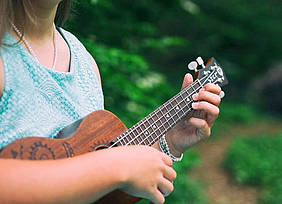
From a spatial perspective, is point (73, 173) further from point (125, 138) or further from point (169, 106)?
point (169, 106)

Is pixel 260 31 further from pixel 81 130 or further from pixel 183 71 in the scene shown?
pixel 81 130

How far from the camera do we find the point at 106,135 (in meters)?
1.34

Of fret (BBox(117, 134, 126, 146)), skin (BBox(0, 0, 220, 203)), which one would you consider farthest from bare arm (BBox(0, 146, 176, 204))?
fret (BBox(117, 134, 126, 146))

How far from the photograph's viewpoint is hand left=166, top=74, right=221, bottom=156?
1629 mm

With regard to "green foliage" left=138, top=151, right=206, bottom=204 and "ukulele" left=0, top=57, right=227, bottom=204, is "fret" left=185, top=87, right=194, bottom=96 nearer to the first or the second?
"ukulele" left=0, top=57, right=227, bottom=204

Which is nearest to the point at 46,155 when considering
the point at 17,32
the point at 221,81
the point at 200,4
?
the point at 17,32

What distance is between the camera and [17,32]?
128 cm

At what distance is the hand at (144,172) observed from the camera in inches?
43.7

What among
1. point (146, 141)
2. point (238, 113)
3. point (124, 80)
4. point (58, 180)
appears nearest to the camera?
point (58, 180)

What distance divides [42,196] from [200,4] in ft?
20.3

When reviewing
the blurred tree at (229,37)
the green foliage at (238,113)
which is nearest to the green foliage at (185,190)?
the blurred tree at (229,37)

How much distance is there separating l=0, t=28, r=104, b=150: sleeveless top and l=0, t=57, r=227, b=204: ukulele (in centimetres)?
6

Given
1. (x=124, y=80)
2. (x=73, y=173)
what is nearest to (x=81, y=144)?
(x=73, y=173)

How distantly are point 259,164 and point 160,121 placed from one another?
3916 mm
